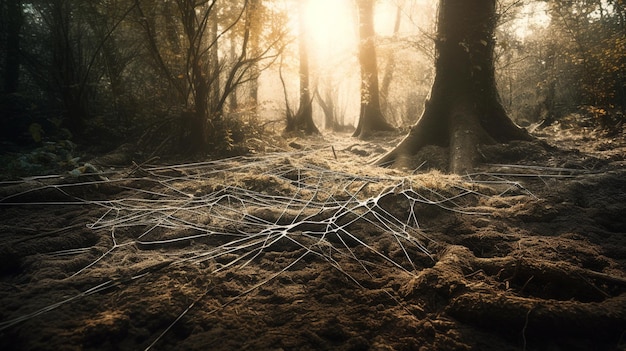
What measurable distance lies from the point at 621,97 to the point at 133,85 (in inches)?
428

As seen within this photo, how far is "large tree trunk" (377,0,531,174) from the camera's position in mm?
3781

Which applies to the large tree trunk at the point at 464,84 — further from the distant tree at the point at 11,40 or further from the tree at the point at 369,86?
the distant tree at the point at 11,40

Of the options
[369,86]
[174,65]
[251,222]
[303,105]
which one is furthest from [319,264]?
[303,105]

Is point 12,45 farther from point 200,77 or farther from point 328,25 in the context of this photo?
point 328,25

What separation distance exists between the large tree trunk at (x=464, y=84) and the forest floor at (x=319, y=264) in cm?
109

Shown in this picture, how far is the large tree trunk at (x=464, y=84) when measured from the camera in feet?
12.4

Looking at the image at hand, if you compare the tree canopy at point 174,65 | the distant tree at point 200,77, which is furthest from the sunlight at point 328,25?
the distant tree at point 200,77

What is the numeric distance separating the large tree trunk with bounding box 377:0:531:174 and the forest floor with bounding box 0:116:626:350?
3.57 feet

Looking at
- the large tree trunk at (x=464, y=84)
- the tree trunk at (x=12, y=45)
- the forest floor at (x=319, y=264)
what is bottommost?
the forest floor at (x=319, y=264)

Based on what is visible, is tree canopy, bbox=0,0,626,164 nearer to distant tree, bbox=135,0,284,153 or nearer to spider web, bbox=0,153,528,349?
distant tree, bbox=135,0,284,153

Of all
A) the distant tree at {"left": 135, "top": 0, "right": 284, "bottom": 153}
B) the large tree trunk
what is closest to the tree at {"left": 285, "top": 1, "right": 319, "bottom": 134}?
the distant tree at {"left": 135, "top": 0, "right": 284, "bottom": 153}

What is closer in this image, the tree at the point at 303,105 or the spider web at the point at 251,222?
the spider web at the point at 251,222

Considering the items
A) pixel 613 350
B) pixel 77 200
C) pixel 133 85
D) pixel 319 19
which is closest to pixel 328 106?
pixel 319 19

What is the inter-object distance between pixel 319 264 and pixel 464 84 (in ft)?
10.7
